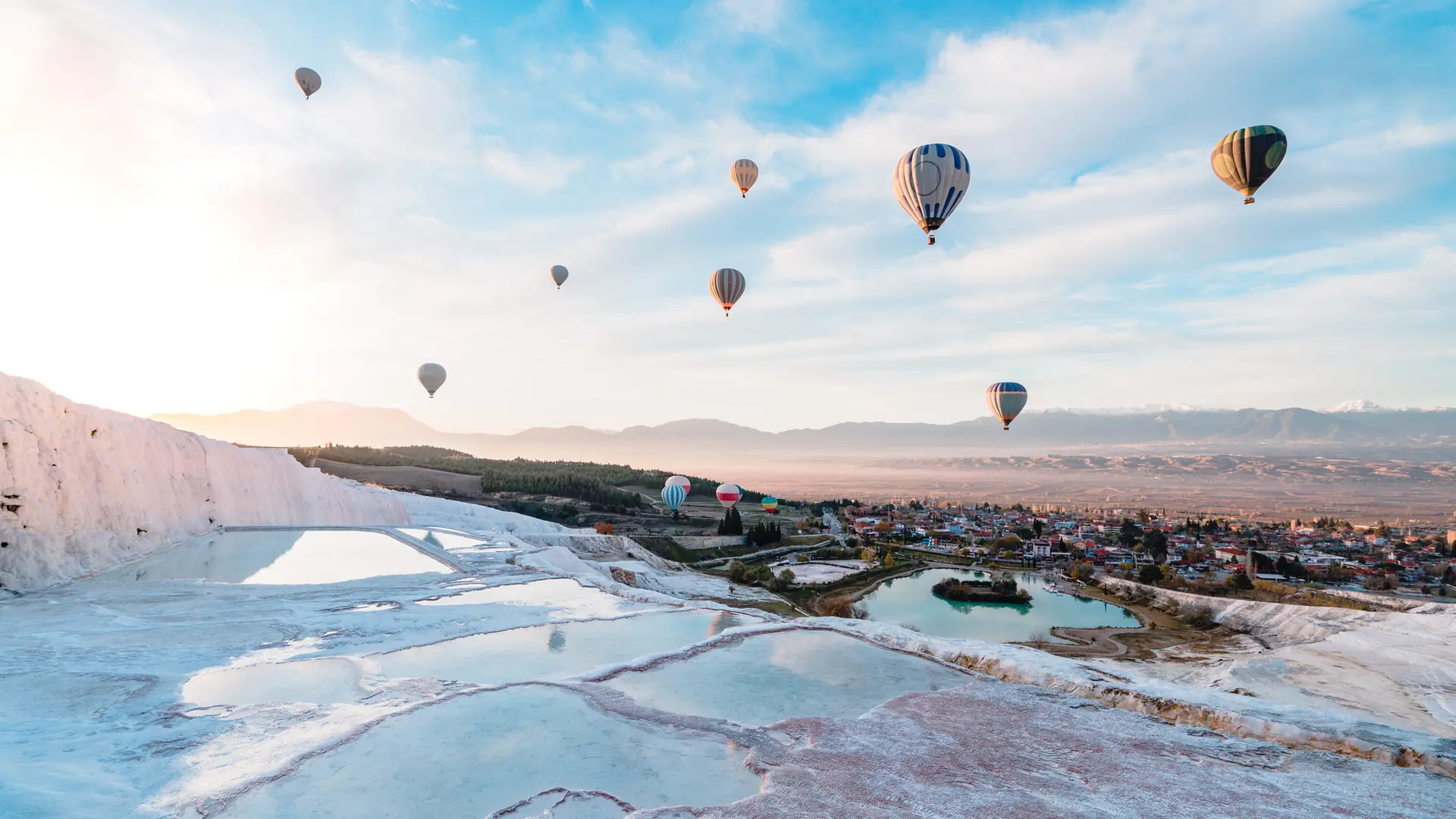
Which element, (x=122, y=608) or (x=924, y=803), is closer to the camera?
(x=924, y=803)

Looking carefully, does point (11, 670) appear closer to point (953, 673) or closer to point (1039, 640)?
point (953, 673)

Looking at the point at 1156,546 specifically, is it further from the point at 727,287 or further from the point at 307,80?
the point at 307,80

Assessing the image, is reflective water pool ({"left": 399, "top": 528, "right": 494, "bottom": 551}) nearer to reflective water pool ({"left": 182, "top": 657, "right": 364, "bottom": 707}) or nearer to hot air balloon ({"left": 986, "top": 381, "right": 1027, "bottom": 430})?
reflective water pool ({"left": 182, "top": 657, "right": 364, "bottom": 707})

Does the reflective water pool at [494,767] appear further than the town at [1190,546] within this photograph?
No

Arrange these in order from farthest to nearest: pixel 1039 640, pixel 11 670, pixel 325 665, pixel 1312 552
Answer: pixel 1312 552 < pixel 1039 640 < pixel 325 665 < pixel 11 670

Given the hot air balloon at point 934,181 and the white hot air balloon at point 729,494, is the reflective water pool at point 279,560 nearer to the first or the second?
the hot air balloon at point 934,181

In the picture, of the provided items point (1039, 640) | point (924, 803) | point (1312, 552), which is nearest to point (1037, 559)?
point (1312, 552)

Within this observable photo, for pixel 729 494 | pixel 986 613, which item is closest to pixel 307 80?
pixel 729 494

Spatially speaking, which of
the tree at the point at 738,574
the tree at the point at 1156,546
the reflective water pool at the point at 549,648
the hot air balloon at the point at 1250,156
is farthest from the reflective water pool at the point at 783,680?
the tree at the point at 1156,546
